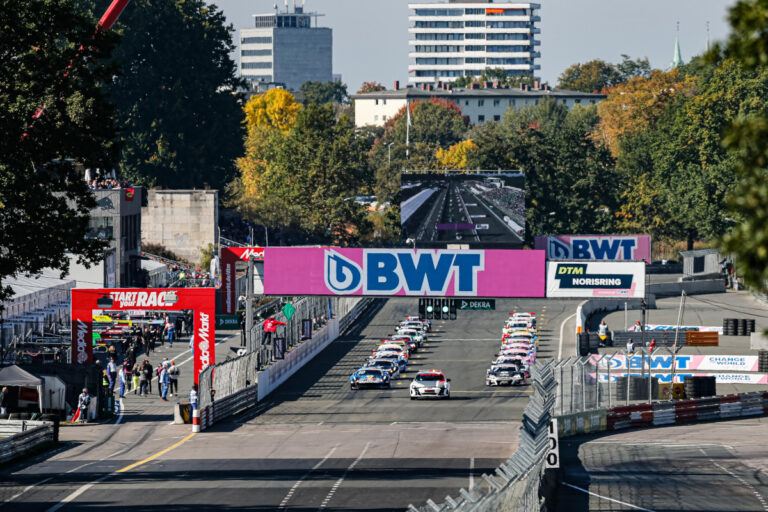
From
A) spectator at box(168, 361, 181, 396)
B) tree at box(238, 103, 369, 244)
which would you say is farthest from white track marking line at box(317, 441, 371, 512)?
tree at box(238, 103, 369, 244)

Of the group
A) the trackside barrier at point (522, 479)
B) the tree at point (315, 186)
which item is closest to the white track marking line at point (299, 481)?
the trackside barrier at point (522, 479)

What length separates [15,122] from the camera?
3120cm

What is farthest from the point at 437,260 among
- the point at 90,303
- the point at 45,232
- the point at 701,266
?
the point at 701,266

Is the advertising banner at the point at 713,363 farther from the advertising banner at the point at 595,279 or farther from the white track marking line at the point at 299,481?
the white track marking line at the point at 299,481

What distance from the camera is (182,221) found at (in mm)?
101875

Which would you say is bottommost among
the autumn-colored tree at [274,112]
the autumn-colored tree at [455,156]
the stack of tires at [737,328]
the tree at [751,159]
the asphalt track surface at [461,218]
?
the stack of tires at [737,328]

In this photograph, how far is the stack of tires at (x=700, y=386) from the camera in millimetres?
53000

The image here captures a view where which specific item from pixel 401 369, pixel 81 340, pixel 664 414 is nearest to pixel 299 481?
pixel 664 414

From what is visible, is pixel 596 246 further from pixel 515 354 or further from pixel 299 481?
pixel 299 481

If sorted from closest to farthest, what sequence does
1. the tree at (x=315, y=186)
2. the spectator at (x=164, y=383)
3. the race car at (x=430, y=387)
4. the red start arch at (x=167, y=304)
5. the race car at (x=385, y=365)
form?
1. the red start arch at (x=167, y=304)
2. the spectator at (x=164, y=383)
3. the race car at (x=430, y=387)
4. the race car at (x=385, y=365)
5. the tree at (x=315, y=186)

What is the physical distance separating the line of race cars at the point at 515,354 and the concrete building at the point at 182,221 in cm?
2688

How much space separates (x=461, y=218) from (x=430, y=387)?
3564cm

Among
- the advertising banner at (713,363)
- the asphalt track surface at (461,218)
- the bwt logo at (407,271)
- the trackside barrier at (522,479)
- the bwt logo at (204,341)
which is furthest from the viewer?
the asphalt track surface at (461,218)

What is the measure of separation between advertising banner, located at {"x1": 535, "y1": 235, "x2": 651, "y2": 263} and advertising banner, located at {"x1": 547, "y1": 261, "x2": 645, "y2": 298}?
32.1 meters
